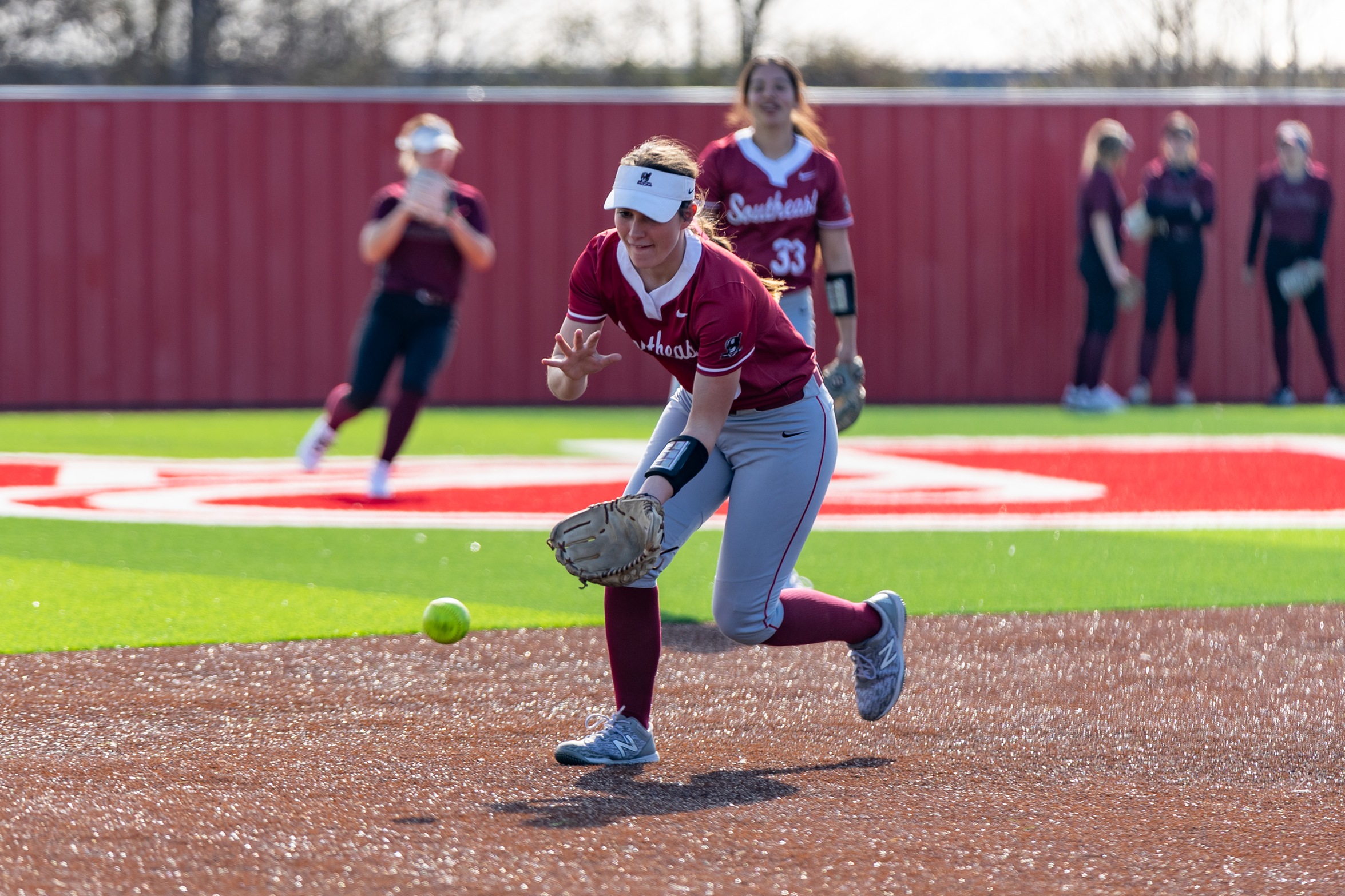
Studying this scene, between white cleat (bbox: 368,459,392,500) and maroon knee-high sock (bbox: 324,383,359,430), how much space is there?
432 millimetres

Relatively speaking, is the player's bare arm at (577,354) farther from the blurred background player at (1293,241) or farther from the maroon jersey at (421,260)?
the blurred background player at (1293,241)

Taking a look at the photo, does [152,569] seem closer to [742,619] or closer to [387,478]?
[387,478]

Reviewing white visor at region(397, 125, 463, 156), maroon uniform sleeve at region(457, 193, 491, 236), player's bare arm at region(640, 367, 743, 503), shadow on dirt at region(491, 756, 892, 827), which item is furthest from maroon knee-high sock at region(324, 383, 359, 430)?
shadow on dirt at region(491, 756, 892, 827)

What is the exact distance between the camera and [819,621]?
5.14 m

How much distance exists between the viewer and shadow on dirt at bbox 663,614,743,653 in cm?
628

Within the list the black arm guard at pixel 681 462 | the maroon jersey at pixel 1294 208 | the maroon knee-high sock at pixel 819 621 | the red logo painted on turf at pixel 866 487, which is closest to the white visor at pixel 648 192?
the black arm guard at pixel 681 462

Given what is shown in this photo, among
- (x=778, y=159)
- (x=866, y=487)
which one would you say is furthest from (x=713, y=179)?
(x=866, y=487)

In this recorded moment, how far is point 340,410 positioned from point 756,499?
20.5 feet

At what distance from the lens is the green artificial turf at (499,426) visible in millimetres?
14078

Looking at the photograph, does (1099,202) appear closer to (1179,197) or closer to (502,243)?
(1179,197)

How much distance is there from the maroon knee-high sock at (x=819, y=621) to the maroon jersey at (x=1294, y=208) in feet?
47.3

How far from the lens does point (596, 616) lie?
6938mm

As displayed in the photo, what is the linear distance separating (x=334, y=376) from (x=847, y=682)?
44.7ft

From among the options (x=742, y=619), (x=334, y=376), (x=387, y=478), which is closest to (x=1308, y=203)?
(x=334, y=376)
